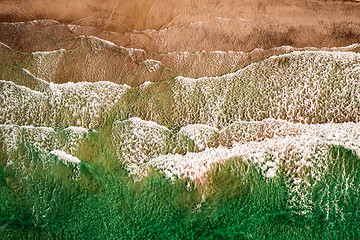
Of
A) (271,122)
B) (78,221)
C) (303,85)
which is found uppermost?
(303,85)

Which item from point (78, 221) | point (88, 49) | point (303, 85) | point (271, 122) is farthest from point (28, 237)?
point (303, 85)

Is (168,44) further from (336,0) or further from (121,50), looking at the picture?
(336,0)

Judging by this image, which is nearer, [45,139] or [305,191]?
[305,191]

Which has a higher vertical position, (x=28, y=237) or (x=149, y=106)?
(x=149, y=106)

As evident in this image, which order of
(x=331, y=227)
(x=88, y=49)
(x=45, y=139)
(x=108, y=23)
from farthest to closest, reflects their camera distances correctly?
1. (x=108, y=23)
2. (x=88, y=49)
3. (x=45, y=139)
4. (x=331, y=227)

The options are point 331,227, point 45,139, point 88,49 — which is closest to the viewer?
point 331,227

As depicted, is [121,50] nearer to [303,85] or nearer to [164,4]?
[164,4]

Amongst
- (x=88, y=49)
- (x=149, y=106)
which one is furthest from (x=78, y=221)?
(x=88, y=49)
